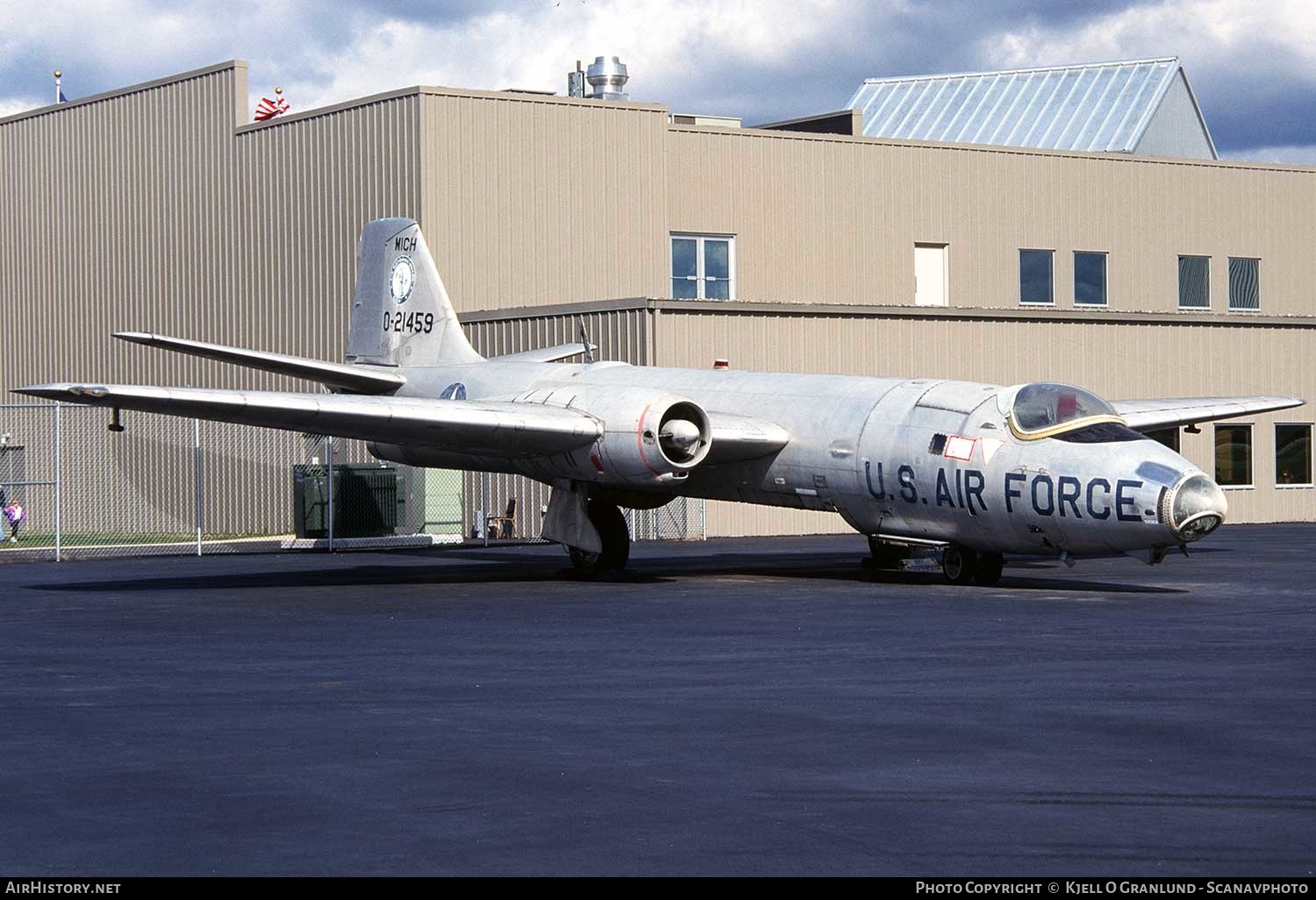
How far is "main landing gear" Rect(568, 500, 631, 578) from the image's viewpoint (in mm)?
23625

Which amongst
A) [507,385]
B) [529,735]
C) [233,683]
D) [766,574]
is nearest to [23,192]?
[507,385]

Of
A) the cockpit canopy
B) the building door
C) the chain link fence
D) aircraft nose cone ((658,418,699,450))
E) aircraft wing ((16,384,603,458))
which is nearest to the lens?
the cockpit canopy

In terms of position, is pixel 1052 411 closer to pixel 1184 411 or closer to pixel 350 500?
pixel 1184 411

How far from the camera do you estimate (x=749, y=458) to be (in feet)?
74.5

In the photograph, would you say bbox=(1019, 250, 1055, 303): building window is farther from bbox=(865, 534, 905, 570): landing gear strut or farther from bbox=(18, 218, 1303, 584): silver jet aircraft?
bbox=(865, 534, 905, 570): landing gear strut

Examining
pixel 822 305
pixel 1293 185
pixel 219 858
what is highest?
A: pixel 1293 185

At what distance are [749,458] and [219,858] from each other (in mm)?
15811

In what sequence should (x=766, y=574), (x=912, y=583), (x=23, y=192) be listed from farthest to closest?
(x=23, y=192) → (x=766, y=574) → (x=912, y=583)

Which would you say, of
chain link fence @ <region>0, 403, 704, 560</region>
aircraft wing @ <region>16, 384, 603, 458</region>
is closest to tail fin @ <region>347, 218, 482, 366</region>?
chain link fence @ <region>0, 403, 704, 560</region>

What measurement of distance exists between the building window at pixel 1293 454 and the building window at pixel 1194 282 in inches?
259

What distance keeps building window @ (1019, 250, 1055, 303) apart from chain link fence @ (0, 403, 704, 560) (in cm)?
1359

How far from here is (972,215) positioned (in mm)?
43031

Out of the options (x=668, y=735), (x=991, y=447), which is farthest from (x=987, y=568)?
(x=668, y=735)

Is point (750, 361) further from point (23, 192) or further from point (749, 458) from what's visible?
point (23, 192)
